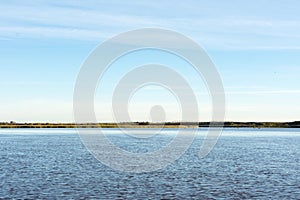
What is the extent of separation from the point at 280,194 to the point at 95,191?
15048 mm

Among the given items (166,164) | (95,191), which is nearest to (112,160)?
(166,164)

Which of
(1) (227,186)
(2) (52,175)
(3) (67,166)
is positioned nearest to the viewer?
(1) (227,186)

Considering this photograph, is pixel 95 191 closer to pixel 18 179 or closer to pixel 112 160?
pixel 18 179

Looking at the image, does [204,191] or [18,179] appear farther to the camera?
[18,179]

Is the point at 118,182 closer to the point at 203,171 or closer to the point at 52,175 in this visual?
the point at 52,175

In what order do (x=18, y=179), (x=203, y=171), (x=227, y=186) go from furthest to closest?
1. (x=203, y=171)
2. (x=18, y=179)
3. (x=227, y=186)

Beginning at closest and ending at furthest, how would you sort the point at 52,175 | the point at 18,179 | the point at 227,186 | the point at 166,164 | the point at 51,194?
the point at 51,194, the point at 227,186, the point at 18,179, the point at 52,175, the point at 166,164

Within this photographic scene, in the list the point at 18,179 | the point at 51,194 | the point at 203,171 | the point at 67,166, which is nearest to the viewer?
the point at 51,194

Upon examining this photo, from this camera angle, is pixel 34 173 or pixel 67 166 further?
pixel 67 166

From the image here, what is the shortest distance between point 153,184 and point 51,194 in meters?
9.89

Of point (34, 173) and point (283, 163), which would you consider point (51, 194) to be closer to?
point (34, 173)

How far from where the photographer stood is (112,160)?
61.3 meters

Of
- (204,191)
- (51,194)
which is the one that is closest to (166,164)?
(204,191)

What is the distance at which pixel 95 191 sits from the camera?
3572cm
